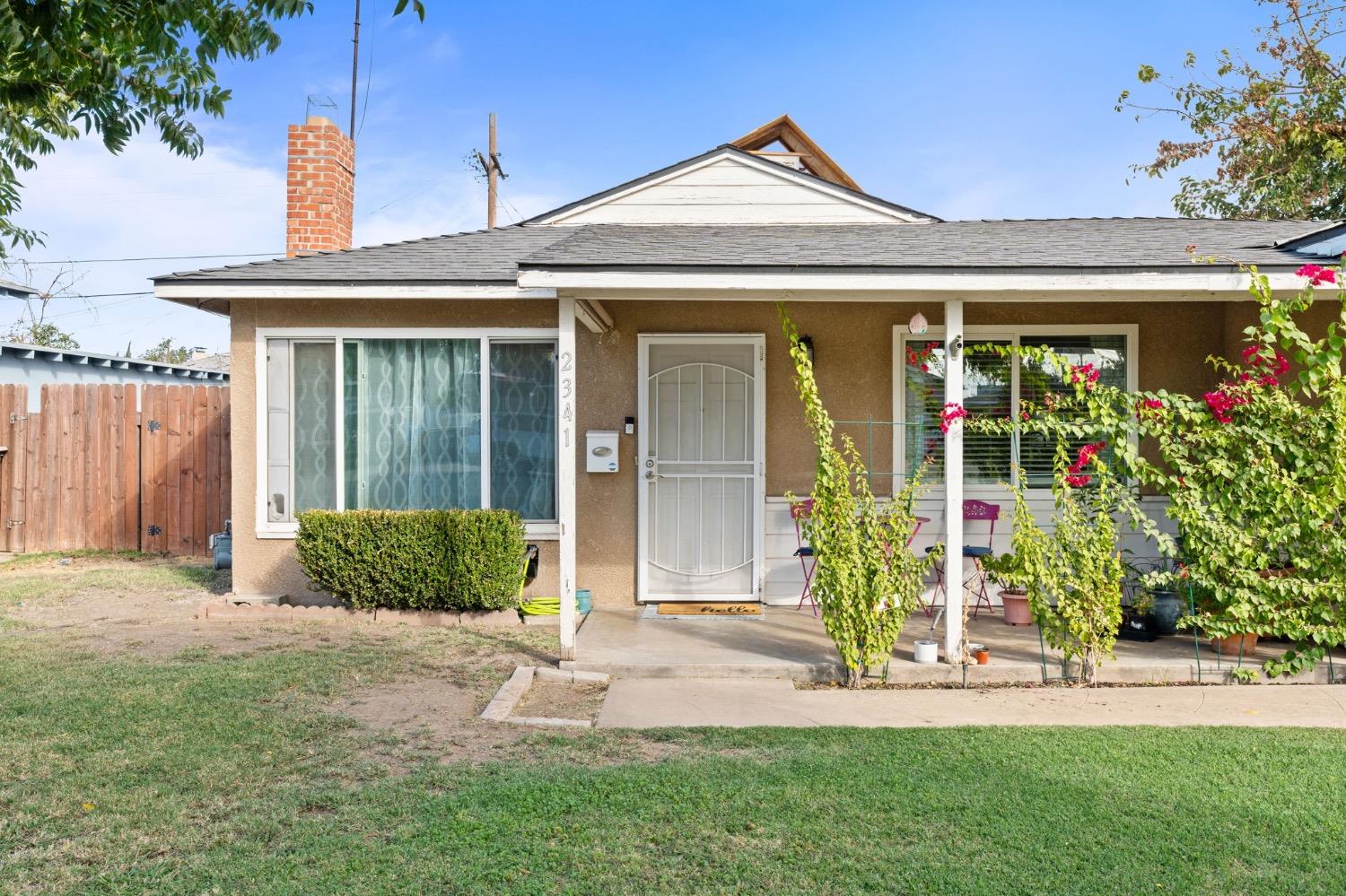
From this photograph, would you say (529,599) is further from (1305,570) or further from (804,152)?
(804,152)

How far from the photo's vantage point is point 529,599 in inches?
316

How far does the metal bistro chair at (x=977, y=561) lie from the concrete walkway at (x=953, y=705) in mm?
1907

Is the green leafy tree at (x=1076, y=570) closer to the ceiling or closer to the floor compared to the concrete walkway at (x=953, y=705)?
closer to the ceiling

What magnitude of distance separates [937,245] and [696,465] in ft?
8.53

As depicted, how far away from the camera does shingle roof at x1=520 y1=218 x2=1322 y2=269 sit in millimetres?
6051

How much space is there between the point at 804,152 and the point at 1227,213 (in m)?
7.32

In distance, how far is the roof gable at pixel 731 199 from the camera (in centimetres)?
929

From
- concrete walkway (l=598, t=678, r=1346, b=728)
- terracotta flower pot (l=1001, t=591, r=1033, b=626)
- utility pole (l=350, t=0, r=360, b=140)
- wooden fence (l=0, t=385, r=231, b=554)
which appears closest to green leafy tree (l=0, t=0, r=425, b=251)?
concrete walkway (l=598, t=678, r=1346, b=728)

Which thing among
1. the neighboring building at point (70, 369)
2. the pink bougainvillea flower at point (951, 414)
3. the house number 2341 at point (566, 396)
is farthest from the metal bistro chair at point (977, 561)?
the neighboring building at point (70, 369)

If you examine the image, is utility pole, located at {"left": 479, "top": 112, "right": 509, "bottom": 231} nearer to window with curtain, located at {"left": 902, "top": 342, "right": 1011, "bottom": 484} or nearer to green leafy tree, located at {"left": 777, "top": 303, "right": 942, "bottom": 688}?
window with curtain, located at {"left": 902, "top": 342, "right": 1011, "bottom": 484}

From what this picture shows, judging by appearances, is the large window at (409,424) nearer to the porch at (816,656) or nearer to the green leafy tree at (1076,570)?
the porch at (816,656)

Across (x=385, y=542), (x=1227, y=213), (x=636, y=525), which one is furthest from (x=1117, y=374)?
(x=1227, y=213)

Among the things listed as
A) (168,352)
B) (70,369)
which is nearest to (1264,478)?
(70,369)

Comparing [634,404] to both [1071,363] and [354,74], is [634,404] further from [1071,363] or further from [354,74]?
[354,74]
